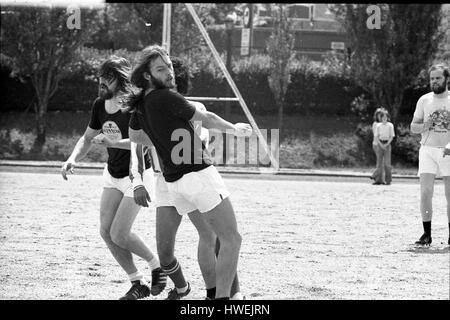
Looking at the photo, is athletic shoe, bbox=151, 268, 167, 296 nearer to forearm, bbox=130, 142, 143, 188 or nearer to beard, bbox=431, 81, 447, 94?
forearm, bbox=130, 142, 143, 188

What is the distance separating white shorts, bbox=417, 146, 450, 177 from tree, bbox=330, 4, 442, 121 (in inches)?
793

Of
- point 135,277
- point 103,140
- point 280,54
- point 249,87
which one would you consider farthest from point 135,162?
point 249,87

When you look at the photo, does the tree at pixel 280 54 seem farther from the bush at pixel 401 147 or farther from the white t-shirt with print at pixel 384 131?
the white t-shirt with print at pixel 384 131

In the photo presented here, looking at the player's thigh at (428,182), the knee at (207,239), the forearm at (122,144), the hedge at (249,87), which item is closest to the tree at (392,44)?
the hedge at (249,87)

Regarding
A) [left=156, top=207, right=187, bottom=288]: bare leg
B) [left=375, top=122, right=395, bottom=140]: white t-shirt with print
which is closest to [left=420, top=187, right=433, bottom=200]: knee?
[left=156, top=207, right=187, bottom=288]: bare leg

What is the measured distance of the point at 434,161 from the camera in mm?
10969

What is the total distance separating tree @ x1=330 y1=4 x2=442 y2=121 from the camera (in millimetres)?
Result: 30656

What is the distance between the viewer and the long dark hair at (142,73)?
6.64 meters

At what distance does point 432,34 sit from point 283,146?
19.9ft

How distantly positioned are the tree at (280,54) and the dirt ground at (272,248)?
16.9 metres

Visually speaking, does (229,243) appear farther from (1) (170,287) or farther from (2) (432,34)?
(2) (432,34)

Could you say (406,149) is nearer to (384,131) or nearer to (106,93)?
(384,131)
